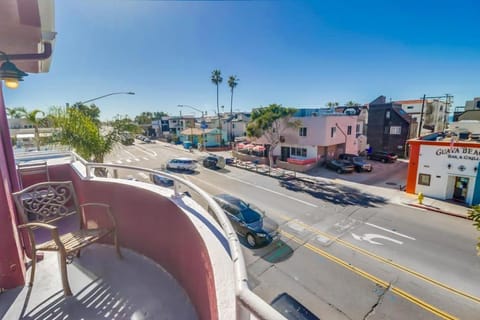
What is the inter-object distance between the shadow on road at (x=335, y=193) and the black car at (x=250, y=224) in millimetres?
6853

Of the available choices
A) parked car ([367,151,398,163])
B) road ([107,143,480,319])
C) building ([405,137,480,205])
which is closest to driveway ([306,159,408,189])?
parked car ([367,151,398,163])

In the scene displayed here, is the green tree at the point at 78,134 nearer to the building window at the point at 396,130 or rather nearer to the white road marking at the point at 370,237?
the white road marking at the point at 370,237

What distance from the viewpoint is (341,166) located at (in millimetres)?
22562

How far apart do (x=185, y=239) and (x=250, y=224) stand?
636 centimetres

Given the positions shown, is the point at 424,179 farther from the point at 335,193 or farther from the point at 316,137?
the point at 316,137

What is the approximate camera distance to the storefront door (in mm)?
14462

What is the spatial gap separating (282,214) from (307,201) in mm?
2970

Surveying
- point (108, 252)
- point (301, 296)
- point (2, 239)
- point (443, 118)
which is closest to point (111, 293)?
point (108, 252)

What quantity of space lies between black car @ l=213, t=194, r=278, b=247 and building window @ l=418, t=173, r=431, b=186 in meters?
12.6

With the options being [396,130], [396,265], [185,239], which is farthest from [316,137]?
[185,239]

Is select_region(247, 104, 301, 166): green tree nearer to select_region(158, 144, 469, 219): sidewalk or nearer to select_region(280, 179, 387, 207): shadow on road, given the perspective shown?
select_region(280, 179, 387, 207): shadow on road

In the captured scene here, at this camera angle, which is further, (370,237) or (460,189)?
(460,189)

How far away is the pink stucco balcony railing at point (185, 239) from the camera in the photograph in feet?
5.79

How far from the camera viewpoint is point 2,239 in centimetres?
379
